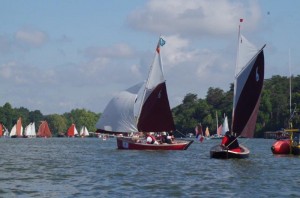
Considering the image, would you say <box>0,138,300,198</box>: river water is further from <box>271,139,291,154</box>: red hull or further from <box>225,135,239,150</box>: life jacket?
<box>271,139,291,154</box>: red hull

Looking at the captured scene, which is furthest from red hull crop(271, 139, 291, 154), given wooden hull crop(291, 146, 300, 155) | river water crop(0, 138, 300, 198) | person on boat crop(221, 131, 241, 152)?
person on boat crop(221, 131, 241, 152)

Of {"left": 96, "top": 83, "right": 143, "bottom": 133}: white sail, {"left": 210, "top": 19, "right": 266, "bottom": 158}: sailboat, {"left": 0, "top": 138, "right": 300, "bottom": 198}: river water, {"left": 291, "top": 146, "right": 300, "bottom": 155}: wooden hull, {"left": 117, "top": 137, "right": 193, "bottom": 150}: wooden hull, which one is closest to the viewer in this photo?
{"left": 0, "top": 138, "right": 300, "bottom": 198}: river water

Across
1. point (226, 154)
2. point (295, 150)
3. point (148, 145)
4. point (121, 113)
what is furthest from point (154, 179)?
point (121, 113)

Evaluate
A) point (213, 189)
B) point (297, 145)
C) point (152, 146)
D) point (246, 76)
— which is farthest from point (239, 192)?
point (152, 146)

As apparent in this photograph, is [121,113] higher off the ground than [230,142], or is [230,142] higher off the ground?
[121,113]

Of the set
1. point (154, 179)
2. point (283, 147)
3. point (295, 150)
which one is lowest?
point (154, 179)

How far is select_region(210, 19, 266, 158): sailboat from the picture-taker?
5672 centimetres

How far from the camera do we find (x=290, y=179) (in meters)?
43.5

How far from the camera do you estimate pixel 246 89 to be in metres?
57.2

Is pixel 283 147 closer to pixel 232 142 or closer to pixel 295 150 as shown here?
pixel 295 150

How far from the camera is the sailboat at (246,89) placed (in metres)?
56.7

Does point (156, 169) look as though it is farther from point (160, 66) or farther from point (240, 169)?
point (160, 66)

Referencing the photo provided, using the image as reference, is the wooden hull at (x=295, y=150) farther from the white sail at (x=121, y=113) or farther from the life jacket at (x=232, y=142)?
the white sail at (x=121, y=113)

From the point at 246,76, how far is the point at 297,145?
1563 centimetres
